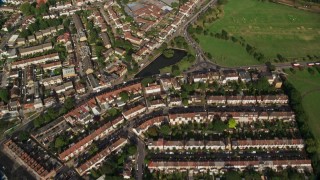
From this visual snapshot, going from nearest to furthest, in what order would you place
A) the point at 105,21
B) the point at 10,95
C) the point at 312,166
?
the point at 312,166 < the point at 10,95 < the point at 105,21

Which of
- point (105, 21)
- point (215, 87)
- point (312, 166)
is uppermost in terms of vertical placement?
point (105, 21)

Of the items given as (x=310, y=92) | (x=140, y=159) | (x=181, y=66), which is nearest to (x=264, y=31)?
(x=310, y=92)

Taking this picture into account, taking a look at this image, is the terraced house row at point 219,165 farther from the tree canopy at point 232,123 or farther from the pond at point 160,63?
the pond at point 160,63

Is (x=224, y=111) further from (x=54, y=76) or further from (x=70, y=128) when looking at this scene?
(x=54, y=76)

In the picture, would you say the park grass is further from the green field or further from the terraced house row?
the terraced house row

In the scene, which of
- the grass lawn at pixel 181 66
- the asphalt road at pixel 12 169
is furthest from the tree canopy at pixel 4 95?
the grass lawn at pixel 181 66

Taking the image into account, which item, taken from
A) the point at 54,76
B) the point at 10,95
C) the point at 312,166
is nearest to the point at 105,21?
the point at 54,76
